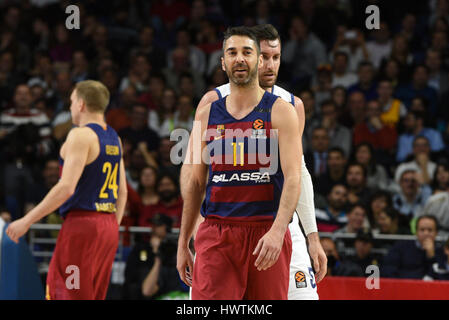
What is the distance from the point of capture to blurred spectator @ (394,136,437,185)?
31.0 ft

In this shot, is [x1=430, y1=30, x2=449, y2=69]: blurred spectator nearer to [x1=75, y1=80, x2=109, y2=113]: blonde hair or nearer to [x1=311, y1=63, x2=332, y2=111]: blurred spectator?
[x1=311, y1=63, x2=332, y2=111]: blurred spectator

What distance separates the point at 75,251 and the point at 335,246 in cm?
319

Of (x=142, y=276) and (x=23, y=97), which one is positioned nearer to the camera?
(x=142, y=276)

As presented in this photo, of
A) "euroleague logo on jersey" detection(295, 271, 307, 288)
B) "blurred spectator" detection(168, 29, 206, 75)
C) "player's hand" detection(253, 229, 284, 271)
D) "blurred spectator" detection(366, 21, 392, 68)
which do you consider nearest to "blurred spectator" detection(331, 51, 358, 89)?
"blurred spectator" detection(366, 21, 392, 68)

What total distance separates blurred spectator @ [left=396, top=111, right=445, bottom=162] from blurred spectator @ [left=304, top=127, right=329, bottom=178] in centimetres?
103

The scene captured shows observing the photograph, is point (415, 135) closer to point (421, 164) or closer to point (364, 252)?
point (421, 164)

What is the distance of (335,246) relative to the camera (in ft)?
26.2

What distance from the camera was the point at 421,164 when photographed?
9.52m

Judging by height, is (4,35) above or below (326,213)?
above

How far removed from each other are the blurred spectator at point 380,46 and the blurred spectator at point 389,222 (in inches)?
145

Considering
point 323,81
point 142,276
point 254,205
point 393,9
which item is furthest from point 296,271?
point 393,9

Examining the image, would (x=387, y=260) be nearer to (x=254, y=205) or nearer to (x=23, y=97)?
(x=254, y=205)

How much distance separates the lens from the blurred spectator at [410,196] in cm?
908
